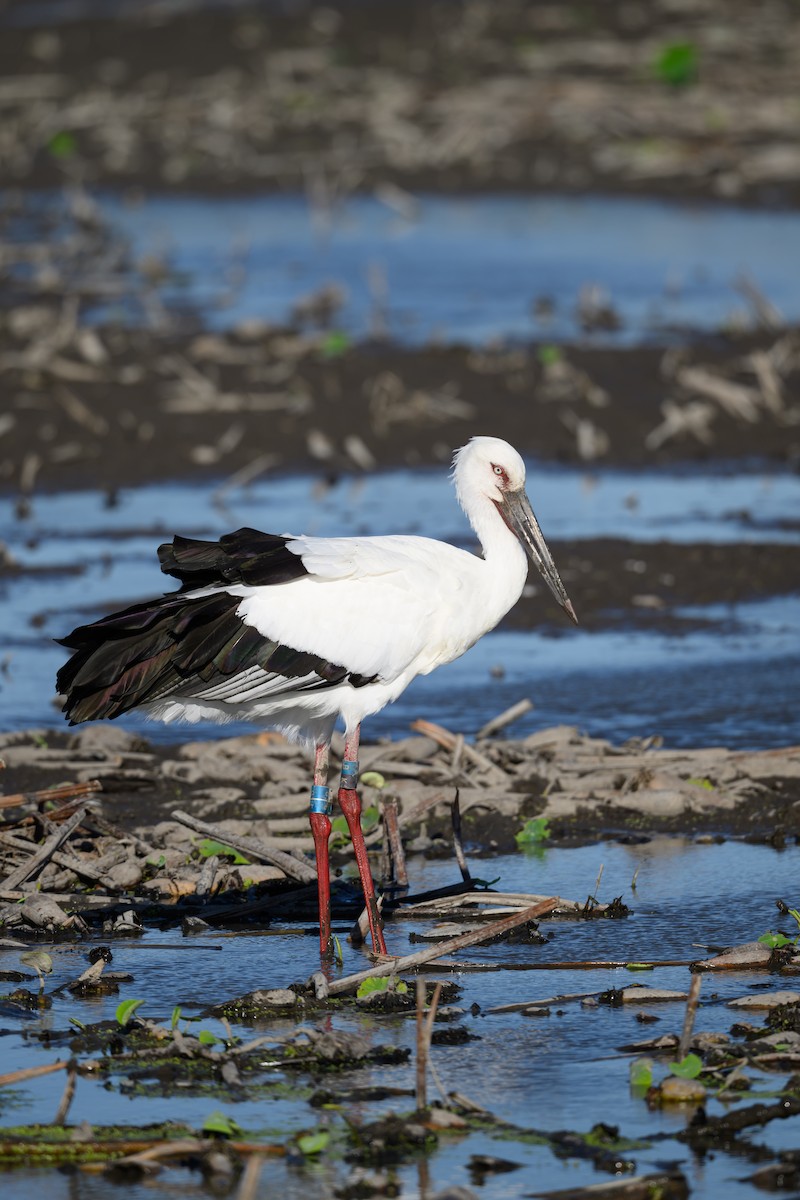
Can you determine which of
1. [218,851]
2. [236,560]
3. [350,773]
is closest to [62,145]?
[218,851]

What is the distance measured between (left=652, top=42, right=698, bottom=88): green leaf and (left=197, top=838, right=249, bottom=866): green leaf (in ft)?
68.2

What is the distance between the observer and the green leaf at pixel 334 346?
1736 centimetres

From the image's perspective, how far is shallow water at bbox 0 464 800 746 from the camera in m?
9.91

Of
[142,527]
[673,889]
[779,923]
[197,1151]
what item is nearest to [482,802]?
[673,889]

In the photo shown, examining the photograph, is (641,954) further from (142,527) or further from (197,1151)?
(142,527)

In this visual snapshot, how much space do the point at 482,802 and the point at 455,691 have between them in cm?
217

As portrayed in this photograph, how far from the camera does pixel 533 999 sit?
624 cm

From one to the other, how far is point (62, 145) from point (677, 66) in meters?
8.26

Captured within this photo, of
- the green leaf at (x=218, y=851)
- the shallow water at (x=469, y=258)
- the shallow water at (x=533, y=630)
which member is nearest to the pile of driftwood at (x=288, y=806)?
the green leaf at (x=218, y=851)

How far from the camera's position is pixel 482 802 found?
26.9 ft

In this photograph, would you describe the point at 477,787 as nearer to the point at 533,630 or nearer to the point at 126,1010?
the point at 126,1010

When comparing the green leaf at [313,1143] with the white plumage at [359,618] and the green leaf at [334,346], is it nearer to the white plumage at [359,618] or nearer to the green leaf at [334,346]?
the white plumage at [359,618]

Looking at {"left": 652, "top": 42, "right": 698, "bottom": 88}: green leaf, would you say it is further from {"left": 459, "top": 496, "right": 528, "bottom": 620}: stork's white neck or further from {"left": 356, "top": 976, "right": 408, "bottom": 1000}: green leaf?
{"left": 356, "top": 976, "right": 408, "bottom": 1000}: green leaf

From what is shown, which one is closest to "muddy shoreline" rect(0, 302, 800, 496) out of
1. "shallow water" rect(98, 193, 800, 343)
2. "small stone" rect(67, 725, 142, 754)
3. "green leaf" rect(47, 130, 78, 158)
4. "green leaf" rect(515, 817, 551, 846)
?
"shallow water" rect(98, 193, 800, 343)
